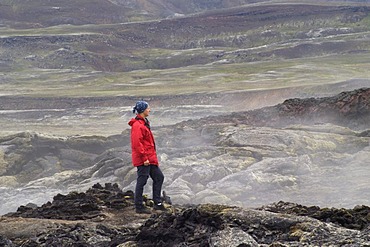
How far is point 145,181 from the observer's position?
1119 cm

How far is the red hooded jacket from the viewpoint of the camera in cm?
1098

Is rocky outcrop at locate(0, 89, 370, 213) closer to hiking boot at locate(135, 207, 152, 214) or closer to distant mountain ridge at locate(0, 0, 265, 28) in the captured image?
hiking boot at locate(135, 207, 152, 214)

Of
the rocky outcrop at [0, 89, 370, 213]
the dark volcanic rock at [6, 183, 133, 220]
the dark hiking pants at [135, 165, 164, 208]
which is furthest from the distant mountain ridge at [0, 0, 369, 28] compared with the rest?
the dark hiking pants at [135, 165, 164, 208]

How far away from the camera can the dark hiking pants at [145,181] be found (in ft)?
36.0

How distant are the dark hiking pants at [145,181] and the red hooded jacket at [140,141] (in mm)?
182

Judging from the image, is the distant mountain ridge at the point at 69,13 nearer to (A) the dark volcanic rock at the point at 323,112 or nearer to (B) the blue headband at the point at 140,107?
(A) the dark volcanic rock at the point at 323,112

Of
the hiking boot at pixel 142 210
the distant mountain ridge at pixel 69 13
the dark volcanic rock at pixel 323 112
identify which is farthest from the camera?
the distant mountain ridge at pixel 69 13

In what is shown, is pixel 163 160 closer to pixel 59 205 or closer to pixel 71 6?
pixel 59 205

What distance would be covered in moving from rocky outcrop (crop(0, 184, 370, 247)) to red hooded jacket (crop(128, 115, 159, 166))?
3.47 feet

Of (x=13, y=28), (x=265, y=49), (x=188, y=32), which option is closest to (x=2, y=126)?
(x=265, y=49)

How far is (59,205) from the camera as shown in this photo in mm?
11555

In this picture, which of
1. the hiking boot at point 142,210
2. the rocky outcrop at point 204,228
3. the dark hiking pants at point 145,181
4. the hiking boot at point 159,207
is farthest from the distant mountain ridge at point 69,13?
the rocky outcrop at point 204,228

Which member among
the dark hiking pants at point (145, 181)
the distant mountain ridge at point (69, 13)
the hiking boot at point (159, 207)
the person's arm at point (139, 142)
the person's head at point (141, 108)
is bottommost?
the hiking boot at point (159, 207)

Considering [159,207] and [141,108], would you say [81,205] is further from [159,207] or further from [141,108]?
[141,108]
